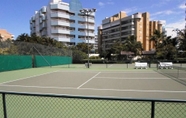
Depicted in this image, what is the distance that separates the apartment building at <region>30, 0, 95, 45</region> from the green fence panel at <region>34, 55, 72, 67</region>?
1138 inches

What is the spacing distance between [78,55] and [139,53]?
28616mm

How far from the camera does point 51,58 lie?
35719mm

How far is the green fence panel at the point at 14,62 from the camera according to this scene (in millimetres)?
22639

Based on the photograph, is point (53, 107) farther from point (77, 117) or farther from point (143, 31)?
point (143, 31)

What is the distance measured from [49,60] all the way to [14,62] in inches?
408

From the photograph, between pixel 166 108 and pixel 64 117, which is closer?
pixel 64 117

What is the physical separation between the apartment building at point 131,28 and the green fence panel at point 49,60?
52.0 metres

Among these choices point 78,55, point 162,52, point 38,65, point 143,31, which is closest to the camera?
point 38,65

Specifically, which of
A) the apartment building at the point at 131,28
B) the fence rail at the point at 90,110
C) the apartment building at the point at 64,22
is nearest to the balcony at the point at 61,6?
the apartment building at the point at 64,22

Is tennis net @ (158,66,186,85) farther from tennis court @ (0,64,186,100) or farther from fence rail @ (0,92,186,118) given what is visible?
fence rail @ (0,92,186,118)

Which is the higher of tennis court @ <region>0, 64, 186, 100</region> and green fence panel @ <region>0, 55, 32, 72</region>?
green fence panel @ <region>0, 55, 32, 72</region>

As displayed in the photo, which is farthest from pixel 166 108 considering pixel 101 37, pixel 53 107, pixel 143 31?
pixel 101 37

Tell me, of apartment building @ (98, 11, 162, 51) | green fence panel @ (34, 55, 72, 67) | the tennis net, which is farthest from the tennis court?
apartment building @ (98, 11, 162, 51)

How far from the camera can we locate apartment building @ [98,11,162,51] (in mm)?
86312
